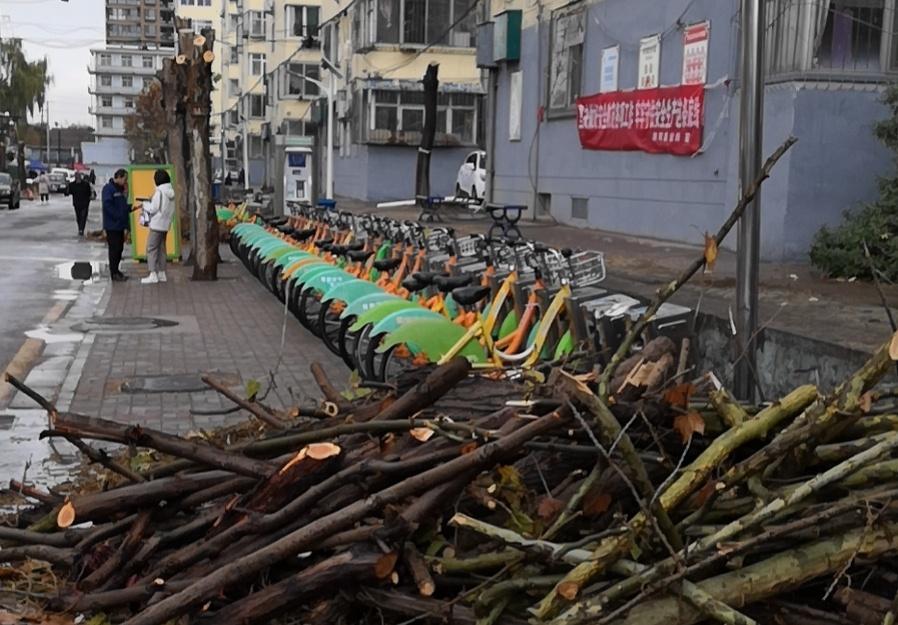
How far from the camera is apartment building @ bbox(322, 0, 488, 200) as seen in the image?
3931 centimetres

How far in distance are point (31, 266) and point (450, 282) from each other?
1309 centimetres

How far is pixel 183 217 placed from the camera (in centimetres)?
2295

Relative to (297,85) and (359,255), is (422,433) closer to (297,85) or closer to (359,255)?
(359,255)

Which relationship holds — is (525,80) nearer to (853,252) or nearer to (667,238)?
(667,238)

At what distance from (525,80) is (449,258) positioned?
1454 cm

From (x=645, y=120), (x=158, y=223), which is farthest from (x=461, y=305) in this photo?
(x=645, y=120)

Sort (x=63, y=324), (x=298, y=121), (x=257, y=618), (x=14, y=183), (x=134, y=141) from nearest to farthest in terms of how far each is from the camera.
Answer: (x=257, y=618) < (x=63, y=324) < (x=14, y=183) < (x=298, y=121) < (x=134, y=141)

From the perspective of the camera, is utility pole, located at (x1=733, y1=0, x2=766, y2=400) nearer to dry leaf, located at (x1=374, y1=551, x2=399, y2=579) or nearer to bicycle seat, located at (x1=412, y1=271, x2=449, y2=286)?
dry leaf, located at (x1=374, y1=551, x2=399, y2=579)

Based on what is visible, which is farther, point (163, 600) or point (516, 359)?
point (516, 359)

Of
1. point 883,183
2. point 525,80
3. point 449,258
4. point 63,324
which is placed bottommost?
point 63,324

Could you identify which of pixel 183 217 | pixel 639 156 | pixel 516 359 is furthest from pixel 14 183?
pixel 516 359

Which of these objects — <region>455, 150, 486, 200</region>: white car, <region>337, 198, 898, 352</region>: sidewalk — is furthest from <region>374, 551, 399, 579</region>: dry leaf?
<region>455, 150, 486, 200</region>: white car

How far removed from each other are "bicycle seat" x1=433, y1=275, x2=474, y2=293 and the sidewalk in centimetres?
178

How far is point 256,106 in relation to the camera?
234 feet
